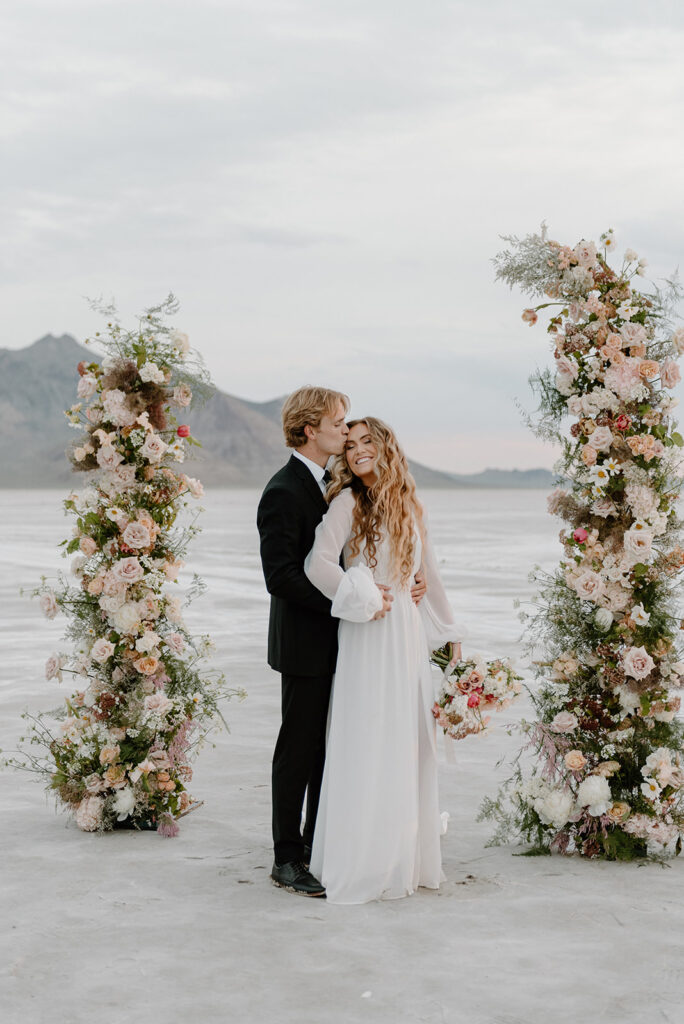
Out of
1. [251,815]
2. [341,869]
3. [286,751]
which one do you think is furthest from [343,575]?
[251,815]

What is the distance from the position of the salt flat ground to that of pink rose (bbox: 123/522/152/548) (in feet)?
5.27

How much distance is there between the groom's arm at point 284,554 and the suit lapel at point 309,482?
16cm

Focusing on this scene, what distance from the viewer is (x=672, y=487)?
6117 mm

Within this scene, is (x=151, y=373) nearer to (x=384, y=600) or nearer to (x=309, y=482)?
(x=309, y=482)

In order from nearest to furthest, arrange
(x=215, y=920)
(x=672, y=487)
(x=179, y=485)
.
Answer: (x=215, y=920) < (x=672, y=487) < (x=179, y=485)

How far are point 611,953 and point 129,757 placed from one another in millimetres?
2881

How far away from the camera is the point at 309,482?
18.4ft

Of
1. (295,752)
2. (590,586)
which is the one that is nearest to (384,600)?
(295,752)

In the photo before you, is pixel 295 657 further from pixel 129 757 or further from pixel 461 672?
pixel 129 757

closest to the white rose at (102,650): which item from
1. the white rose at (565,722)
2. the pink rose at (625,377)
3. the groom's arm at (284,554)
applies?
the groom's arm at (284,554)

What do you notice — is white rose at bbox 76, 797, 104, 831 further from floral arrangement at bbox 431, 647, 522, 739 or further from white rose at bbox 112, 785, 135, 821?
floral arrangement at bbox 431, 647, 522, 739

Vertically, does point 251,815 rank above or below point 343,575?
below

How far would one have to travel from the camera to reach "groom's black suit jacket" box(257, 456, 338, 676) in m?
5.38

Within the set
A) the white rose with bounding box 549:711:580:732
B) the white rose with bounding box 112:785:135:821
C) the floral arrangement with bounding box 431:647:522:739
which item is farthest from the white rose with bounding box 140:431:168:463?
the white rose with bounding box 549:711:580:732
